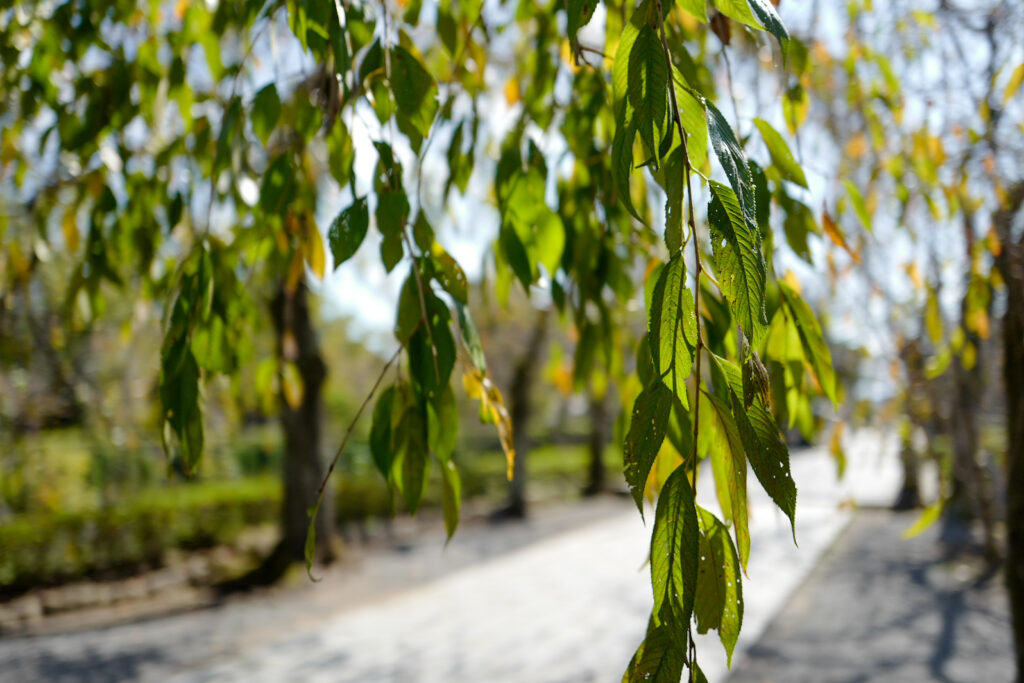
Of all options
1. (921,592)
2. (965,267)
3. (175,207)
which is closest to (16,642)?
(175,207)

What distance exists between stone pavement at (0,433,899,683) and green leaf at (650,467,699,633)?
3539 mm

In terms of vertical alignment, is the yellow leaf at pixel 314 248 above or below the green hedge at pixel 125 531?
above

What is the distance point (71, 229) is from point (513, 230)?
144cm

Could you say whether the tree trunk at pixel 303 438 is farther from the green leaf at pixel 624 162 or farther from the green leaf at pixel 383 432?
the green leaf at pixel 624 162

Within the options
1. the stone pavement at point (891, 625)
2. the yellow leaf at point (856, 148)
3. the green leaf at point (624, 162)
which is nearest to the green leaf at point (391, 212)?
the green leaf at point (624, 162)

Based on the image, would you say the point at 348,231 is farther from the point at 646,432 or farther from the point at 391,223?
the point at 646,432

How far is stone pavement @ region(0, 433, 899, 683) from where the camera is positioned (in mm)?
5262

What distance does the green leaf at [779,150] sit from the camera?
3.71ft

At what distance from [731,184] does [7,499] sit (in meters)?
9.10

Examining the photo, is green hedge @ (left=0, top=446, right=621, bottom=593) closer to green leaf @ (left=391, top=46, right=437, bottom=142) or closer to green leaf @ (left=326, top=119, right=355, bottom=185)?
green leaf @ (left=326, top=119, right=355, bottom=185)

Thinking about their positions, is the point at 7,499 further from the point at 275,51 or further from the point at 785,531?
the point at 785,531

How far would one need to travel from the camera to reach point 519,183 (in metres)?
1.42

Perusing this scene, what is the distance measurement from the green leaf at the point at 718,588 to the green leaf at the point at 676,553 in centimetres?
6

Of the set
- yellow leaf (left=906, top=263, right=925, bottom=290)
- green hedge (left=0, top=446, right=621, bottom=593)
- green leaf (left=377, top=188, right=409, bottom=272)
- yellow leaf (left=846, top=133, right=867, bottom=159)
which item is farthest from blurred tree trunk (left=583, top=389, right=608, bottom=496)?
green leaf (left=377, top=188, right=409, bottom=272)
